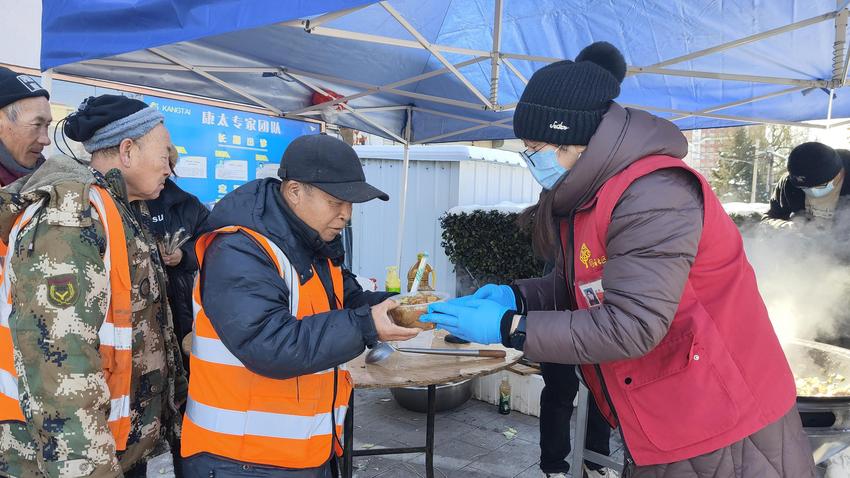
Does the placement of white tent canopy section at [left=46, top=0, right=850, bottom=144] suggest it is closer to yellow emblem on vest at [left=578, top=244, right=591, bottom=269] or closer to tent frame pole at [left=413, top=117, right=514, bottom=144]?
tent frame pole at [left=413, top=117, right=514, bottom=144]

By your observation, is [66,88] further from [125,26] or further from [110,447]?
[110,447]

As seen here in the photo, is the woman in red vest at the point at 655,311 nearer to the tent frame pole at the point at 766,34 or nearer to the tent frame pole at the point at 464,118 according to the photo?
the tent frame pole at the point at 766,34

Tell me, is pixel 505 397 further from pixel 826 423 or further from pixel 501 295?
pixel 501 295

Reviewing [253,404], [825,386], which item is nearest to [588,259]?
[253,404]

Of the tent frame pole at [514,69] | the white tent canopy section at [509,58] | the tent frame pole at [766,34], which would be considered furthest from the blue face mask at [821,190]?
the tent frame pole at [514,69]

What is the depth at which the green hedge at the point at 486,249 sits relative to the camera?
6.32 m

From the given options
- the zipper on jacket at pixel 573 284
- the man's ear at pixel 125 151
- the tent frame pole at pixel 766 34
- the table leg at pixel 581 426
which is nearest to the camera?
the zipper on jacket at pixel 573 284

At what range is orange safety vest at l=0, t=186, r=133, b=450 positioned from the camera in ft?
4.87

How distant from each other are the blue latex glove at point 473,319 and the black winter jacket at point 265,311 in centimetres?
29

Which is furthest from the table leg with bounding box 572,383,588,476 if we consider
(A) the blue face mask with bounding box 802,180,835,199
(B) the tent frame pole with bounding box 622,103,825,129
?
(B) the tent frame pole with bounding box 622,103,825,129

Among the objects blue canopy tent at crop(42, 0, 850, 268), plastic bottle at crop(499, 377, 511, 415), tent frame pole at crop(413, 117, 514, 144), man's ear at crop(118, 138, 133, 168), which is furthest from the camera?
tent frame pole at crop(413, 117, 514, 144)

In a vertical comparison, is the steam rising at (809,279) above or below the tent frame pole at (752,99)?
below

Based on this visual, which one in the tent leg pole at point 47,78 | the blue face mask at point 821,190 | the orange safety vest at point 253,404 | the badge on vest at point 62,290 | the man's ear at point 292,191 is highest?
the tent leg pole at point 47,78

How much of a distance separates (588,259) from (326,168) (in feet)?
2.72
